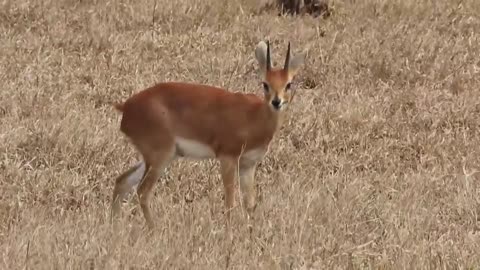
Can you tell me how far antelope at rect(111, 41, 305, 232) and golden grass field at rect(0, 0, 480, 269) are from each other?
227mm

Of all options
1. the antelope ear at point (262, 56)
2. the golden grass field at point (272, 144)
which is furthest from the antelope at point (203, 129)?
the golden grass field at point (272, 144)

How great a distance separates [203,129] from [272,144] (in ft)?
6.08

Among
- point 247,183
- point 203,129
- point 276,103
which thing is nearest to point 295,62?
point 276,103

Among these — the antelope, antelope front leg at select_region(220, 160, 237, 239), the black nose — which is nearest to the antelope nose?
the black nose

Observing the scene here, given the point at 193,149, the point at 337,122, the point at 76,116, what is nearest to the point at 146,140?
the point at 193,149

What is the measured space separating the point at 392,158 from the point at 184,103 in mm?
2353

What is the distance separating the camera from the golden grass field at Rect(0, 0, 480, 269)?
223 inches

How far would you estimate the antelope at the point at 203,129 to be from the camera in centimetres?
684

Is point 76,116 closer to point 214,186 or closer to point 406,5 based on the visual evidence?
point 214,186

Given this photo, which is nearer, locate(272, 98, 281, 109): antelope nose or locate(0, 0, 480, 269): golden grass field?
locate(0, 0, 480, 269): golden grass field

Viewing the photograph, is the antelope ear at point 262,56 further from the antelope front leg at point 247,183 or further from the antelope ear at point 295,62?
the antelope front leg at point 247,183

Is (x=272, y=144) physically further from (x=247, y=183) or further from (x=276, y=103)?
(x=276, y=103)

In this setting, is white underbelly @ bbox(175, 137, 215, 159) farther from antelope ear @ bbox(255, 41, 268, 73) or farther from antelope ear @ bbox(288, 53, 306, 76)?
antelope ear @ bbox(288, 53, 306, 76)

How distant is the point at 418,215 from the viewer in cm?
662
